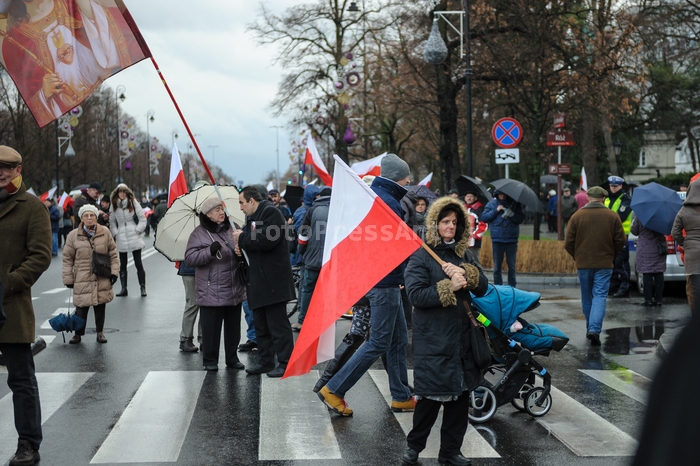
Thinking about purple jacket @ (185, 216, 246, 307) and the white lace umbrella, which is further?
the white lace umbrella

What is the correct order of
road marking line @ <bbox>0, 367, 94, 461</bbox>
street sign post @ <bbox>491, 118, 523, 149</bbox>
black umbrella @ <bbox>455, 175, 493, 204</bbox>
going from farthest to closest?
street sign post @ <bbox>491, 118, 523, 149</bbox> < black umbrella @ <bbox>455, 175, 493, 204</bbox> < road marking line @ <bbox>0, 367, 94, 461</bbox>

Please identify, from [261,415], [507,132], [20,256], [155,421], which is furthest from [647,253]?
[20,256]

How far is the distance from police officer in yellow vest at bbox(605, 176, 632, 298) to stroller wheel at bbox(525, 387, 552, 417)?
26.3 feet

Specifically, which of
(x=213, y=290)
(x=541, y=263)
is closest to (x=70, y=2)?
(x=213, y=290)

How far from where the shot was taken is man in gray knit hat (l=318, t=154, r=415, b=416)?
6613 mm

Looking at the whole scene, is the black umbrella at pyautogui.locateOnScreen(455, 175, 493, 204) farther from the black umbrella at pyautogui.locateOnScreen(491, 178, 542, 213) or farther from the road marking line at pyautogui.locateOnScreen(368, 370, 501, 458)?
the road marking line at pyautogui.locateOnScreen(368, 370, 501, 458)

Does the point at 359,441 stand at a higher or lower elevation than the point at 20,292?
lower

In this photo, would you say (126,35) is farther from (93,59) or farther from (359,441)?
(359,441)

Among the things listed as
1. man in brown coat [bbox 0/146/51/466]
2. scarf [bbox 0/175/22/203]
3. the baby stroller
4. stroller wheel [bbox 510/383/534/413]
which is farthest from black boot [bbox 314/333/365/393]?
scarf [bbox 0/175/22/203]

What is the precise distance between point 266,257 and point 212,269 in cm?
65

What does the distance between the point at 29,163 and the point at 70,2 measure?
40.2m

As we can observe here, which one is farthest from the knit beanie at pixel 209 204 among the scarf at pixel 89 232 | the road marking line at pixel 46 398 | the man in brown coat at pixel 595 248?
the man in brown coat at pixel 595 248

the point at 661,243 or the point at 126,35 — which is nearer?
the point at 126,35

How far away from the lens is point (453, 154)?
2436cm
